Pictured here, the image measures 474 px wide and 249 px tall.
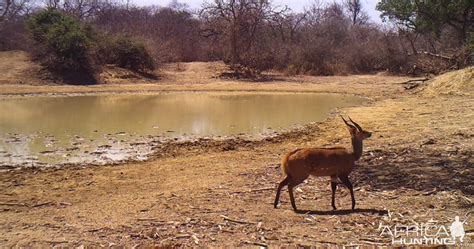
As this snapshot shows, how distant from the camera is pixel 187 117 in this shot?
15.8 m

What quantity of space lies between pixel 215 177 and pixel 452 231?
402 cm

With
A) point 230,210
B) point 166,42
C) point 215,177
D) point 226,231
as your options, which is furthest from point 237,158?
point 166,42

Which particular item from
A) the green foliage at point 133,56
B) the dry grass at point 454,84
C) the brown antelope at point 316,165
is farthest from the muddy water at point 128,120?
the green foliage at point 133,56

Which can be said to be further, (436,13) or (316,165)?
(436,13)

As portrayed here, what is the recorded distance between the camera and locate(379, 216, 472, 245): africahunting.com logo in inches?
190

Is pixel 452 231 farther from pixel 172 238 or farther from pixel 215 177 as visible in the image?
pixel 215 177

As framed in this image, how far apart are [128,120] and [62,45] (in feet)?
48.3

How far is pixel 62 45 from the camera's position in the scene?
2745 centimetres

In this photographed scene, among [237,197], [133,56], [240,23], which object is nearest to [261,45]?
[240,23]

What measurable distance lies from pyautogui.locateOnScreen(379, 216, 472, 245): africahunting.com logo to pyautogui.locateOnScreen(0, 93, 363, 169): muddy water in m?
6.19

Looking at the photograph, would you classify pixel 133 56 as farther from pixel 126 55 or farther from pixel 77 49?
pixel 77 49

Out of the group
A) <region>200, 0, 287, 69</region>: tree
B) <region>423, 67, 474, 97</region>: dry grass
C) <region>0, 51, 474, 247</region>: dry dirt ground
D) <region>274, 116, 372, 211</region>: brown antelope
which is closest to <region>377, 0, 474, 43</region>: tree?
<region>0, 51, 474, 247</region>: dry dirt ground

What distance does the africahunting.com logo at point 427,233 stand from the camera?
4824 mm

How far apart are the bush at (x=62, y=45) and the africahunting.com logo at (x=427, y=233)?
25.3 metres
